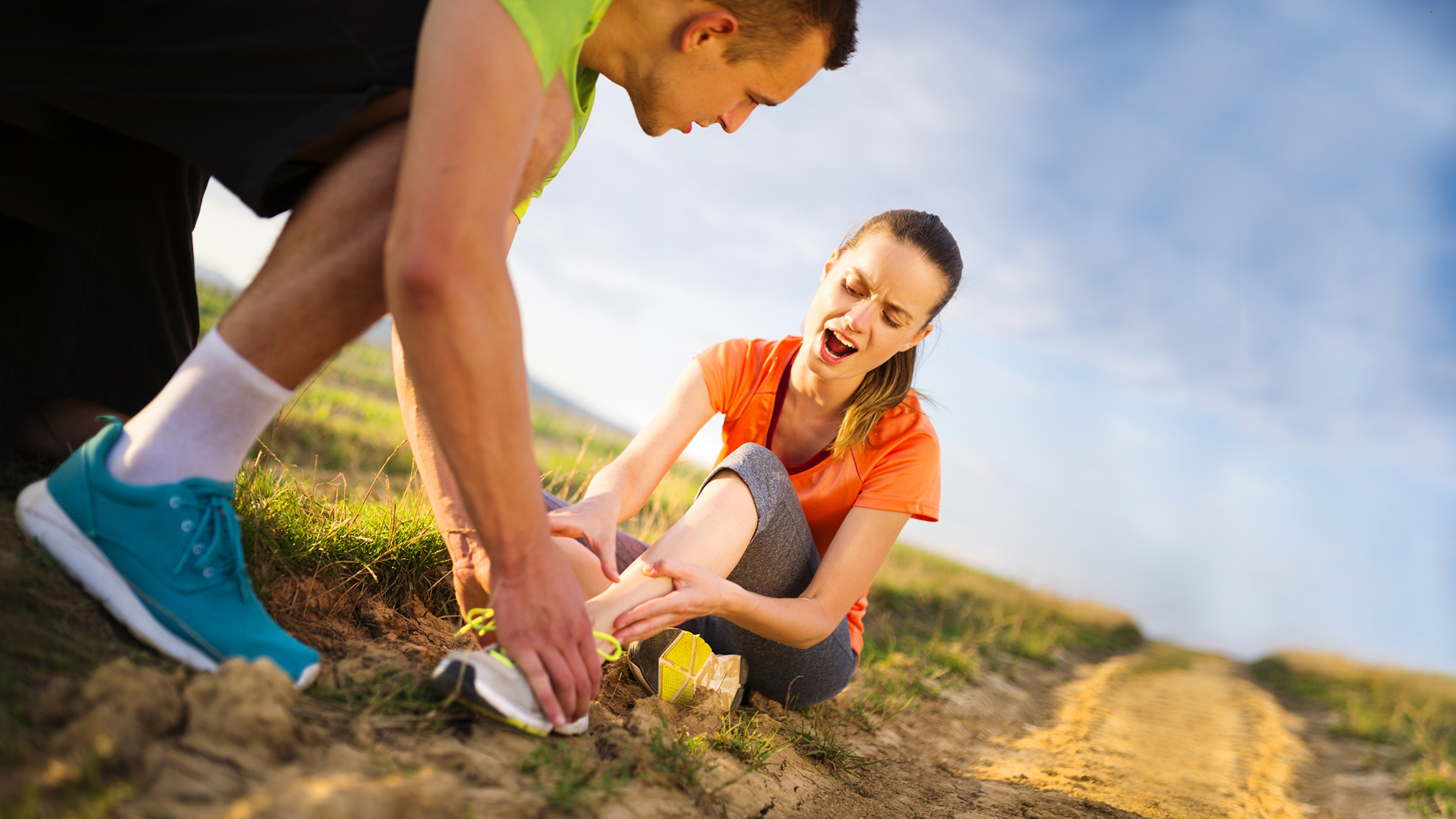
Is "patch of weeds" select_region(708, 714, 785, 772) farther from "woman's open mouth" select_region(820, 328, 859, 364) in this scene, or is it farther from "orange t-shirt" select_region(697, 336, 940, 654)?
"woman's open mouth" select_region(820, 328, 859, 364)

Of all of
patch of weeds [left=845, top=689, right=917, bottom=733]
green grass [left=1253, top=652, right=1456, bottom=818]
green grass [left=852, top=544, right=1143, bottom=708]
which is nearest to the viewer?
patch of weeds [left=845, top=689, right=917, bottom=733]

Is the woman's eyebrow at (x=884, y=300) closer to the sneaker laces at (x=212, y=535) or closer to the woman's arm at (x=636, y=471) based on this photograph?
the woman's arm at (x=636, y=471)

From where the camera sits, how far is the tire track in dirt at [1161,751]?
307cm

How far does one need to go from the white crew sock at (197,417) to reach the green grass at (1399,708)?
6483 millimetres

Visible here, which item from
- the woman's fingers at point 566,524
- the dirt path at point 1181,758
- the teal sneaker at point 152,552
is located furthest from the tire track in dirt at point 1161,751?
the teal sneaker at point 152,552

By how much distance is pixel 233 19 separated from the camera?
1.57m

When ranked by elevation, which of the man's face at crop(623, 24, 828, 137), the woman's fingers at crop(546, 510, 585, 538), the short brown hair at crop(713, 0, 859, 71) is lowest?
the woman's fingers at crop(546, 510, 585, 538)

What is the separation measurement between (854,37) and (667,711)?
1.89m

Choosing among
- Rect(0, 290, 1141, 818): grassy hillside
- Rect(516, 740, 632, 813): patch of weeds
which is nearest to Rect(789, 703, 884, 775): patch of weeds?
Rect(0, 290, 1141, 818): grassy hillside

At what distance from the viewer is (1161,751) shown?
4.49m

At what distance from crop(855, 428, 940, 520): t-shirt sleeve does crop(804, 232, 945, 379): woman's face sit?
29 centimetres

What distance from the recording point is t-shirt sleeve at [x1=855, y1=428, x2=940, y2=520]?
7.70ft

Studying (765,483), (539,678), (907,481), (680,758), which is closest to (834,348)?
(907,481)

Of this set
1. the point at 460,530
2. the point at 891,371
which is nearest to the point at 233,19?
the point at 460,530
